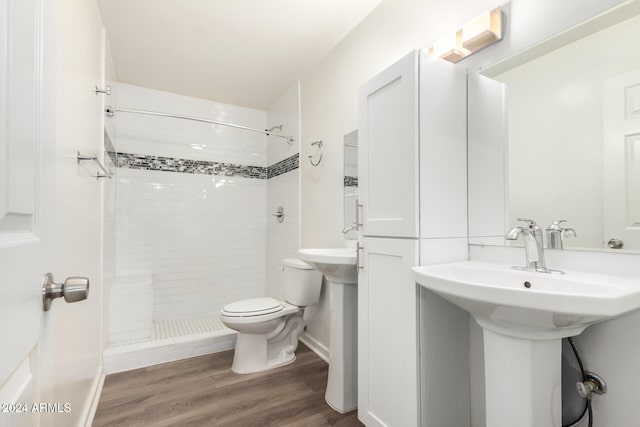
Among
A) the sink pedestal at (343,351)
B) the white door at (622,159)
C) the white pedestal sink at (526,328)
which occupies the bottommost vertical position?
the sink pedestal at (343,351)

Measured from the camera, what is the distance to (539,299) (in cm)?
73

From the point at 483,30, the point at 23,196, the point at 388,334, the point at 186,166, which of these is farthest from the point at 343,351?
the point at 186,166

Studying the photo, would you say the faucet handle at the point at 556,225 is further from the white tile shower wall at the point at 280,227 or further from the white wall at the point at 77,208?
the white tile shower wall at the point at 280,227

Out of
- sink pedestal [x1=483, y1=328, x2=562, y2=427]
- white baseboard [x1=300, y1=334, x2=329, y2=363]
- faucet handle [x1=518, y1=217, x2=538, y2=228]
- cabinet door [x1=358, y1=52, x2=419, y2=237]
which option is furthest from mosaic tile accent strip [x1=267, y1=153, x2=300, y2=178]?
sink pedestal [x1=483, y1=328, x2=562, y2=427]

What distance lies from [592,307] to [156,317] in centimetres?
336

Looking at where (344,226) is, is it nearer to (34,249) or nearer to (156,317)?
(34,249)

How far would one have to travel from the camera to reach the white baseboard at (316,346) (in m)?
2.35

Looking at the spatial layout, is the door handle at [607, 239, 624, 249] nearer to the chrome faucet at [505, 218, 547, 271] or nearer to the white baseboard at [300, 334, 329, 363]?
the chrome faucet at [505, 218, 547, 271]

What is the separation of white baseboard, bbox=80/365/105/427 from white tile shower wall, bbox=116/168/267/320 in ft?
3.63

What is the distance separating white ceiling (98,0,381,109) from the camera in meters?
1.93

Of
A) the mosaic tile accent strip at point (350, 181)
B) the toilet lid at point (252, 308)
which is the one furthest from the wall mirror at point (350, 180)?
the toilet lid at point (252, 308)

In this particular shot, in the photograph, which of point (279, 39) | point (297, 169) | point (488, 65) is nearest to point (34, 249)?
point (488, 65)

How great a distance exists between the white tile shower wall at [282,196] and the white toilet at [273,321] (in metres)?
0.55

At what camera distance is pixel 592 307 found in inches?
26.9
